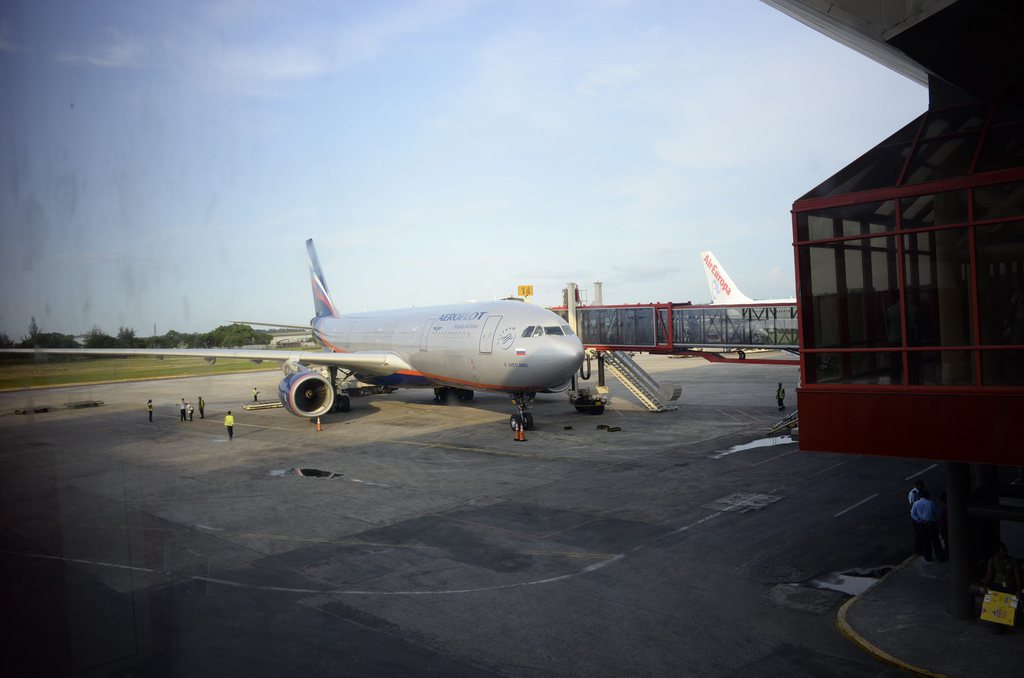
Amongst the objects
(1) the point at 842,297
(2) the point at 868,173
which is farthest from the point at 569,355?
(2) the point at 868,173

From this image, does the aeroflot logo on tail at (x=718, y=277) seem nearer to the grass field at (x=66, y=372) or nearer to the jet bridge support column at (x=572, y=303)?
the jet bridge support column at (x=572, y=303)

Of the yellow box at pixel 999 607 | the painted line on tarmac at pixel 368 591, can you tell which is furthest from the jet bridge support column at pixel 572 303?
the yellow box at pixel 999 607

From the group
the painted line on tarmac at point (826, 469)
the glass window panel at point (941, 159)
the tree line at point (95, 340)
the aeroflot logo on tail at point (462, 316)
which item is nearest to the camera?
the tree line at point (95, 340)

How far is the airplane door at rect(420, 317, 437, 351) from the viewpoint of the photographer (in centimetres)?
3197

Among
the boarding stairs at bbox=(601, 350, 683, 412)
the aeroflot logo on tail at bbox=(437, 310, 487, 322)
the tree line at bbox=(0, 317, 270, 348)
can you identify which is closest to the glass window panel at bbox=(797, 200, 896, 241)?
the tree line at bbox=(0, 317, 270, 348)

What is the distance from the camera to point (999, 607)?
1002cm

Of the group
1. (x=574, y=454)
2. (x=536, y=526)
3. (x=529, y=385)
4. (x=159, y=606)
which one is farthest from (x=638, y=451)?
(x=159, y=606)

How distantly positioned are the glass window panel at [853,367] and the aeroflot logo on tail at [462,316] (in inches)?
767

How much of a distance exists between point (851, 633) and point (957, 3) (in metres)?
8.05

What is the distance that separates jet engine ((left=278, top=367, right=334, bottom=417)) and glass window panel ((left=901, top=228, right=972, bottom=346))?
82.2 ft

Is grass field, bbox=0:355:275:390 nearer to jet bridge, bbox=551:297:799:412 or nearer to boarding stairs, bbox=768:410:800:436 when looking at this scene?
jet bridge, bbox=551:297:799:412

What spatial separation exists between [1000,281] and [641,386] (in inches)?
987

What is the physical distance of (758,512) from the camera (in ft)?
53.7

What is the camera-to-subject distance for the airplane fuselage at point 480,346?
87.2ft
